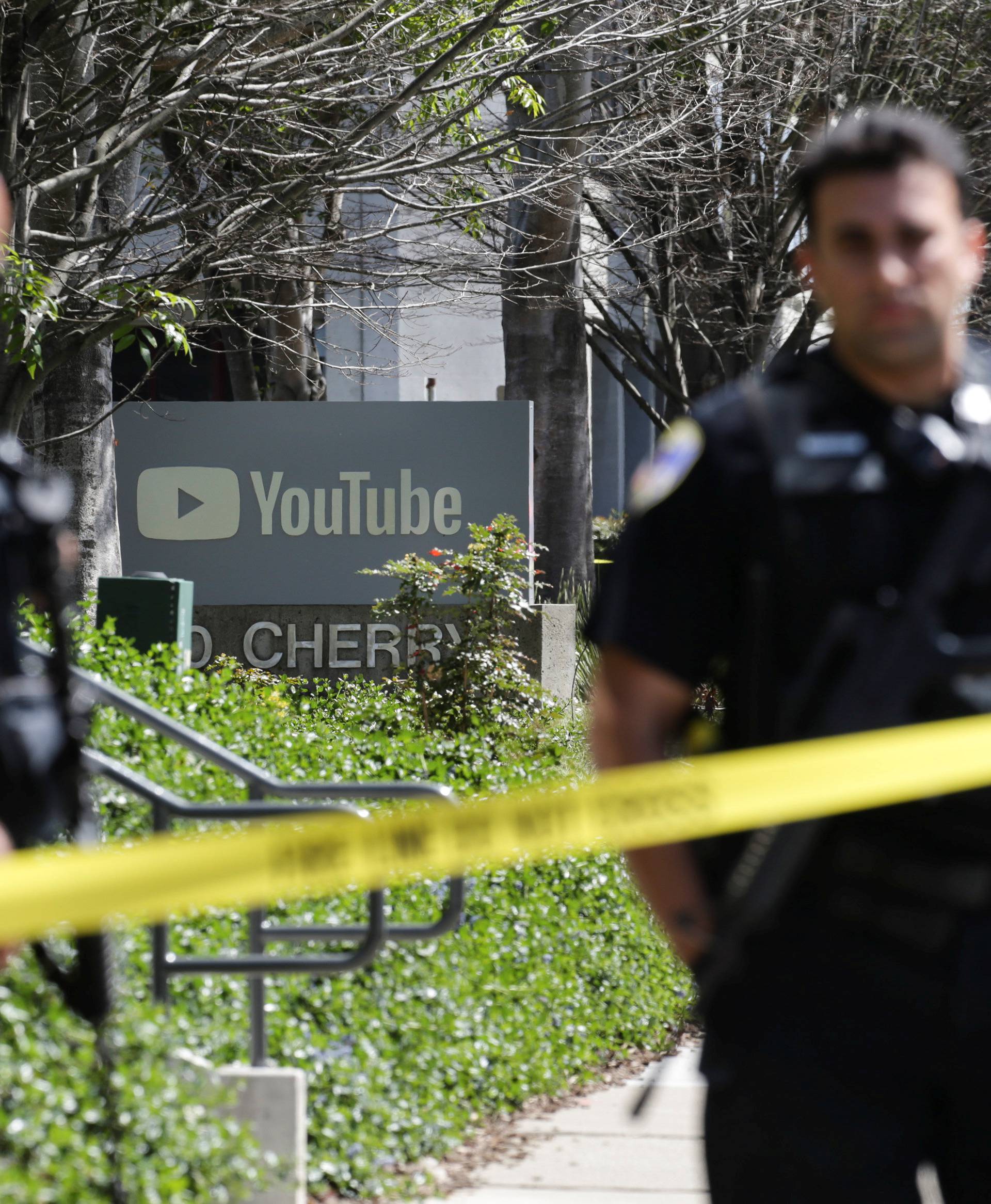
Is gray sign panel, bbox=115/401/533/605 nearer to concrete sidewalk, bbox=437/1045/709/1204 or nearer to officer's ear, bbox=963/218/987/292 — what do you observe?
concrete sidewalk, bbox=437/1045/709/1204

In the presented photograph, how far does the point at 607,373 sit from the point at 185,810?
2789 cm

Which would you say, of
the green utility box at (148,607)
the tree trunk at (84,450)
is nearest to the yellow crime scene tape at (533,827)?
the green utility box at (148,607)

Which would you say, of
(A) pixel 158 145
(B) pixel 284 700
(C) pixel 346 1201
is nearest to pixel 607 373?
(A) pixel 158 145

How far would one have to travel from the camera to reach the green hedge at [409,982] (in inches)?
164

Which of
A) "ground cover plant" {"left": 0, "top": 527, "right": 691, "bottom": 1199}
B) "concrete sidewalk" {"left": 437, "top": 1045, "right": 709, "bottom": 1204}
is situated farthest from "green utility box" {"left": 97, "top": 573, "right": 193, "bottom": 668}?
"concrete sidewalk" {"left": 437, "top": 1045, "right": 709, "bottom": 1204}

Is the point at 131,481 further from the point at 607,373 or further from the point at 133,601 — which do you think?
the point at 607,373

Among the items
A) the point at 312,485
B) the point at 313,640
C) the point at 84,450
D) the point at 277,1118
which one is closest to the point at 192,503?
the point at 312,485

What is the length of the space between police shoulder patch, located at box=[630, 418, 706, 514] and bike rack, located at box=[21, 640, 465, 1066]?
1.48 metres

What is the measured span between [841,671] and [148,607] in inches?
227

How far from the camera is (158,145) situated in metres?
12.1

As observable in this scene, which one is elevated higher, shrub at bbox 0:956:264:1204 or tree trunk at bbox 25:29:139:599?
tree trunk at bbox 25:29:139:599

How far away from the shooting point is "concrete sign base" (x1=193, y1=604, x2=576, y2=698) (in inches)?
420

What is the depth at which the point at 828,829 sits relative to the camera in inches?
75.5

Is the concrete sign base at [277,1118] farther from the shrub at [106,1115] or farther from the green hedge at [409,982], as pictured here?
the green hedge at [409,982]
